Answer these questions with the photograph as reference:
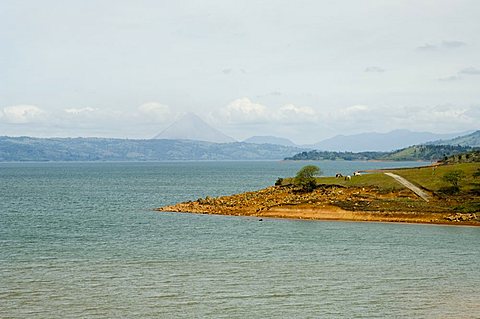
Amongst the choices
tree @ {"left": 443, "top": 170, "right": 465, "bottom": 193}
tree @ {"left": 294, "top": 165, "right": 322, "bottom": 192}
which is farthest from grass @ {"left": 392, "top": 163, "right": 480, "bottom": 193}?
tree @ {"left": 294, "top": 165, "right": 322, "bottom": 192}

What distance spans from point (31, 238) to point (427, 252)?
43011mm

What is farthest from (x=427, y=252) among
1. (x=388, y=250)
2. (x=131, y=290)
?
(x=131, y=290)

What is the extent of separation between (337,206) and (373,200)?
26.3 feet

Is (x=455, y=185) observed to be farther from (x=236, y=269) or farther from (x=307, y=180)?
(x=236, y=269)

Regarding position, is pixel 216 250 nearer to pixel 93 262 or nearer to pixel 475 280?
pixel 93 262

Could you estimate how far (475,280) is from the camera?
149 feet

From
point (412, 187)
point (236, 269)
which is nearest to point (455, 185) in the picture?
point (412, 187)

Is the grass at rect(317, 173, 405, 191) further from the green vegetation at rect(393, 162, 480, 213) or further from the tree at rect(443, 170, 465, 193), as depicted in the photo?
the tree at rect(443, 170, 465, 193)

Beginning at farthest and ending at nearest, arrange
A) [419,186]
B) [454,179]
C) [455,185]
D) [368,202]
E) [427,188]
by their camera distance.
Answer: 1. [419,186]
2. [427,188]
3. [455,185]
4. [454,179]
5. [368,202]

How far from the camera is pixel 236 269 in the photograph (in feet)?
160

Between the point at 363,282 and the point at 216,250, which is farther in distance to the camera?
the point at 216,250

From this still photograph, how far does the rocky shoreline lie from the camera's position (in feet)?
278

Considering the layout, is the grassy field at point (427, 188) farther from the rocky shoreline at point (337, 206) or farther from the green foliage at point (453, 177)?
the green foliage at point (453, 177)

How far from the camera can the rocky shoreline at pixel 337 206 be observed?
84.6 meters
